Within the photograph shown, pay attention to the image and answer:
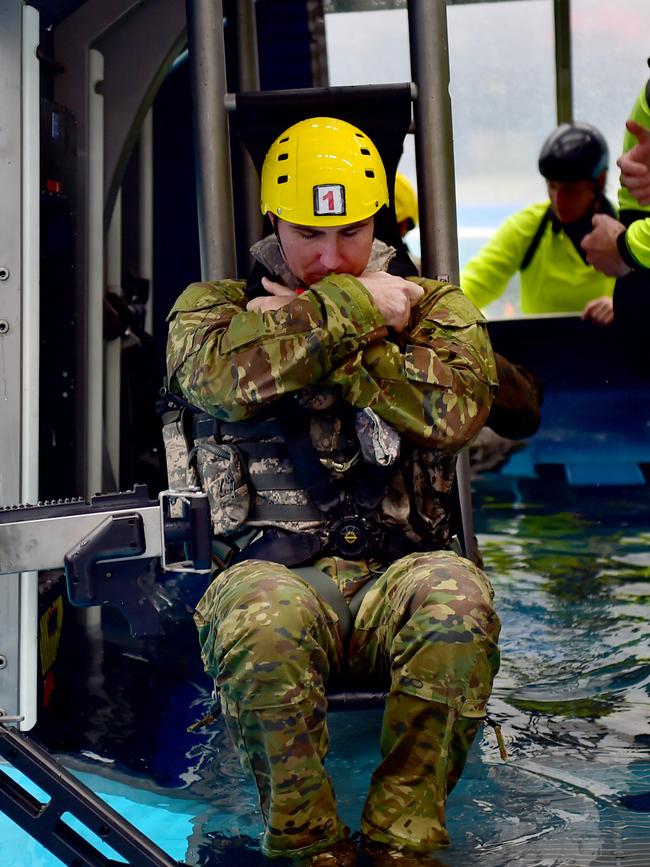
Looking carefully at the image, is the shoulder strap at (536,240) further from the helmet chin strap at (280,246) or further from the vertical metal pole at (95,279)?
the helmet chin strap at (280,246)

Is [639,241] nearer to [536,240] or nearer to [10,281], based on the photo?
[536,240]

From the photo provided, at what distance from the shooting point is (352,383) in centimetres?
232

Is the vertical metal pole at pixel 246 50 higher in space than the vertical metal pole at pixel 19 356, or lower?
higher

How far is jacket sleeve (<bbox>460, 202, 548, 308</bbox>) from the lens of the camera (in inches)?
227

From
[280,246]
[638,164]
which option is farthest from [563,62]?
[280,246]

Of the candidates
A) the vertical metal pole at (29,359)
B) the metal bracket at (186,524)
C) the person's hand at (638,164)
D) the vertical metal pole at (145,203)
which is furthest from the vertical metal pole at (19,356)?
the person's hand at (638,164)

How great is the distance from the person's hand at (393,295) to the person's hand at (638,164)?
4.87 ft

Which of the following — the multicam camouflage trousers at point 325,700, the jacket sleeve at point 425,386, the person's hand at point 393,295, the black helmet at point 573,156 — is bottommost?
the multicam camouflage trousers at point 325,700

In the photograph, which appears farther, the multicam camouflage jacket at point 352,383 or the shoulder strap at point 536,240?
the shoulder strap at point 536,240

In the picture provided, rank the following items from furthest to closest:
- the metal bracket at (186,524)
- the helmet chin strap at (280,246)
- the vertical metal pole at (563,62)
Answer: the vertical metal pole at (563,62)
the helmet chin strap at (280,246)
the metal bracket at (186,524)

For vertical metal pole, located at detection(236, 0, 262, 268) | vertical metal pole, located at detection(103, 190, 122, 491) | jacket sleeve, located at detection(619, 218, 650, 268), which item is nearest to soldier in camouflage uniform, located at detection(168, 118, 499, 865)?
vertical metal pole, located at detection(236, 0, 262, 268)

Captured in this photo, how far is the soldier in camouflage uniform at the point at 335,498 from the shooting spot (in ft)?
6.75

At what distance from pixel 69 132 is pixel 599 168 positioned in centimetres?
286

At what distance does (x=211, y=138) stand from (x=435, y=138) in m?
0.49
